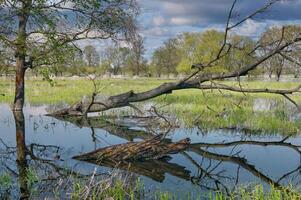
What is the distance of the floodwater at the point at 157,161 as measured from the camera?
9977 mm

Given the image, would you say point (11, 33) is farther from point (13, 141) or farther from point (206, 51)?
point (206, 51)

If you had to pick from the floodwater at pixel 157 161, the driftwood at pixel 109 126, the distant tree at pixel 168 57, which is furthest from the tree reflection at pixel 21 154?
the distant tree at pixel 168 57

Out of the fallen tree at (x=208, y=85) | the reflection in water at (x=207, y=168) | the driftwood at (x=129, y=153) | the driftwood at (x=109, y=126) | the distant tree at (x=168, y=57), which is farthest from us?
the distant tree at (x=168, y=57)

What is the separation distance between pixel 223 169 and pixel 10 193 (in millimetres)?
5336

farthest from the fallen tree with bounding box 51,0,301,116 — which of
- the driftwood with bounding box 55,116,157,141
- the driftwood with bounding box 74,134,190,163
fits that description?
the driftwood with bounding box 74,134,190,163

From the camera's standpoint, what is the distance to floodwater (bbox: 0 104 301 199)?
32.7 ft

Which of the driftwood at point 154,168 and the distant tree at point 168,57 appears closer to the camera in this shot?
the driftwood at point 154,168

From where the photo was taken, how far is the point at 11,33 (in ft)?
59.9

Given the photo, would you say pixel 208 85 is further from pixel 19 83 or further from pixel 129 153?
pixel 19 83

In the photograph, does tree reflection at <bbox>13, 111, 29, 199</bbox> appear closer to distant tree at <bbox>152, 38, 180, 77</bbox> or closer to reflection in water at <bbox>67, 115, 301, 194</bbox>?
reflection in water at <bbox>67, 115, 301, 194</bbox>

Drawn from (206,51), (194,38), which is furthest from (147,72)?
(206,51)

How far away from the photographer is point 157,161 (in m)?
12.4

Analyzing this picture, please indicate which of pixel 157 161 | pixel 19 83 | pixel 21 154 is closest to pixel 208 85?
pixel 157 161

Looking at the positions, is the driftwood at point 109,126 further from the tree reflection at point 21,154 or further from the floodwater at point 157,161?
the tree reflection at point 21,154
